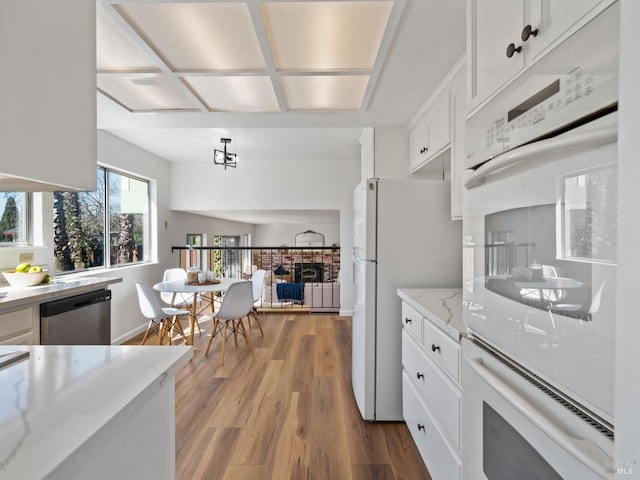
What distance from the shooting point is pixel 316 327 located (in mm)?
4176

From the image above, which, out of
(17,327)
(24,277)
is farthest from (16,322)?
(24,277)

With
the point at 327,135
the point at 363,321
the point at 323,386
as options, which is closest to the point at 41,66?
the point at 363,321

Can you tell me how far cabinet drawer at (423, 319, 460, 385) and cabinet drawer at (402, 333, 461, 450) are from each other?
50mm

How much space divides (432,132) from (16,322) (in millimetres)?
2898

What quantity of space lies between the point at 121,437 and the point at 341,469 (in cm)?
143

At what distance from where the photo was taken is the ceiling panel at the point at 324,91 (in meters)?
2.11

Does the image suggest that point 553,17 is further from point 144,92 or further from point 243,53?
→ point 144,92

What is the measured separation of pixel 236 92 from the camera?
2295mm

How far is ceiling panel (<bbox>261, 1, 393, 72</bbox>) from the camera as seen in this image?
4.90 feet

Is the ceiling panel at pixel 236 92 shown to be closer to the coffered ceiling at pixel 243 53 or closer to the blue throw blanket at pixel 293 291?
the coffered ceiling at pixel 243 53

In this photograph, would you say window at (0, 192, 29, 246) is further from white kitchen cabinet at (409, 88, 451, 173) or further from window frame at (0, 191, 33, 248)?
white kitchen cabinet at (409, 88, 451, 173)

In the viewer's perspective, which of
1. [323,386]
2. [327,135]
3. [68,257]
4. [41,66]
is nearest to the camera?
[41,66]

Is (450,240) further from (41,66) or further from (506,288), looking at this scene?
(41,66)

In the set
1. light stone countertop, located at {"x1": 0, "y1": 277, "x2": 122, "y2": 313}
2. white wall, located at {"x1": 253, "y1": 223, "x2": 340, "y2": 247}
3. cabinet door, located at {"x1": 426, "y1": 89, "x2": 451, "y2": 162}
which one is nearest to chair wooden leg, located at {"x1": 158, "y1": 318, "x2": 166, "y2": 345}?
light stone countertop, located at {"x1": 0, "y1": 277, "x2": 122, "y2": 313}
